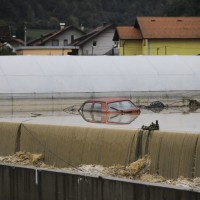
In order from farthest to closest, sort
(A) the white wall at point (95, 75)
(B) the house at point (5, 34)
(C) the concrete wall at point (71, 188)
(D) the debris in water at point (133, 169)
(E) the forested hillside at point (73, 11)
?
1. (E) the forested hillside at point (73, 11)
2. (B) the house at point (5, 34)
3. (A) the white wall at point (95, 75)
4. (D) the debris in water at point (133, 169)
5. (C) the concrete wall at point (71, 188)

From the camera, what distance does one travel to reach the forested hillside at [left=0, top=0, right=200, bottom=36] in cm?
14500

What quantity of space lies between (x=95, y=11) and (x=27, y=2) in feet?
59.7

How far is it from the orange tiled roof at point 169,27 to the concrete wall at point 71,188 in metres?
49.7

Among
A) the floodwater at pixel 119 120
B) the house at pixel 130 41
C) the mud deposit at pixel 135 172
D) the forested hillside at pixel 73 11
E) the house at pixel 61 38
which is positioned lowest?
the mud deposit at pixel 135 172

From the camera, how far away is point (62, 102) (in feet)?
94.2

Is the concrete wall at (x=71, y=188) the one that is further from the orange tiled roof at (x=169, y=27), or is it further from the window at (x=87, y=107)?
the orange tiled roof at (x=169, y=27)

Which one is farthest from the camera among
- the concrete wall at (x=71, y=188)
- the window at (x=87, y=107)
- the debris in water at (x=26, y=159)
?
the window at (x=87, y=107)

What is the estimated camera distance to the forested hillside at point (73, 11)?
476ft

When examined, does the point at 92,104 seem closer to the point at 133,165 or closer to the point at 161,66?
the point at 161,66

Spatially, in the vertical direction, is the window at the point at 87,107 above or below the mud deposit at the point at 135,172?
above

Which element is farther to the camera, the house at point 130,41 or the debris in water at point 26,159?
the house at point 130,41

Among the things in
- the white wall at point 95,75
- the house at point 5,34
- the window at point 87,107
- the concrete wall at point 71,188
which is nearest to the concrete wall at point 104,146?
the concrete wall at point 71,188

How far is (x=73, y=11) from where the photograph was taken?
512 ft

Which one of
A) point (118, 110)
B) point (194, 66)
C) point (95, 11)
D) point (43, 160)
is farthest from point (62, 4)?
point (43, 160)
